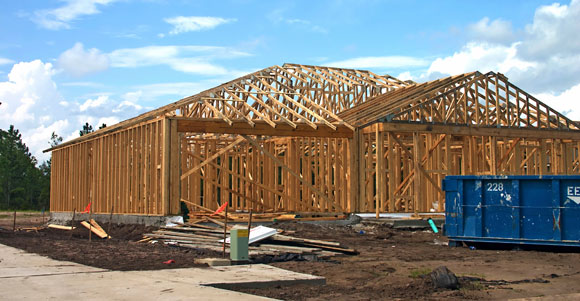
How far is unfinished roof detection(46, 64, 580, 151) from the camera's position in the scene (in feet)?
72.5

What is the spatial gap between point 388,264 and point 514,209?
329 cm

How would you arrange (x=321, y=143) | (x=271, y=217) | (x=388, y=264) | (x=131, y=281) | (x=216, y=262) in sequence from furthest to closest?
(x=321, y=143), (x=271, y=217), (x=388, y=264), (x=216, y=262), (x=131, y=281)

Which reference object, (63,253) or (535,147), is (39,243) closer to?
(63,253)

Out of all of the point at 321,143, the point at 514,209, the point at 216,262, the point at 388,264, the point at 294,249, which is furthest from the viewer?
the point at 321,143

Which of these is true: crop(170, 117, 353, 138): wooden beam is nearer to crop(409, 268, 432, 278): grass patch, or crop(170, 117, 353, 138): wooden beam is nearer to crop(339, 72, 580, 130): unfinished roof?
crop(339, 72, 580, 130): unfinished roof

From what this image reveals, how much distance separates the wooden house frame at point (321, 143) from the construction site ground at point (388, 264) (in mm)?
3173

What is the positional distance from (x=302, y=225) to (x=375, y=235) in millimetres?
2262

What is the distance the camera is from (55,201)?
3155cm

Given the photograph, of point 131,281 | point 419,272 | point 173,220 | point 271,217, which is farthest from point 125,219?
point 419,272

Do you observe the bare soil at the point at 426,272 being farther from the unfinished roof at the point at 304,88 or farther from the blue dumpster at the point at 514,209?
the unfinished roof at the point at 304,88

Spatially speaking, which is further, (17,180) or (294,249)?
(17,180)

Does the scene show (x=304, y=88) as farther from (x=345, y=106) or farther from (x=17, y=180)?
(x=17, y=180)

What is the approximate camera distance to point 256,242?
14.6 metres

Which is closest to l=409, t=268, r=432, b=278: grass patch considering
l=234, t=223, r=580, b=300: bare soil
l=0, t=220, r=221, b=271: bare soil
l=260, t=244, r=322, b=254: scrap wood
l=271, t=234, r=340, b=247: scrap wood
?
l=234, t=223, r=580, b=300: bare soil
